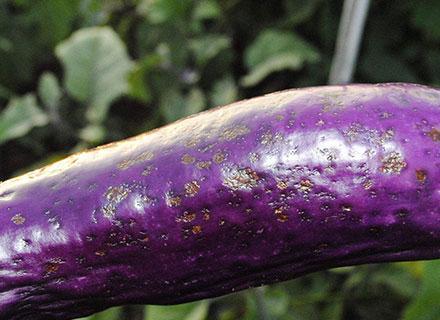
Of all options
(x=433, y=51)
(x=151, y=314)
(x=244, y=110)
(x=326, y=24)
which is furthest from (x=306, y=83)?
(x=244, y=110)

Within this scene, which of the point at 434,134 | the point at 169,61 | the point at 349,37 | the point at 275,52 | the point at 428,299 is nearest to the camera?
the point at 434,134

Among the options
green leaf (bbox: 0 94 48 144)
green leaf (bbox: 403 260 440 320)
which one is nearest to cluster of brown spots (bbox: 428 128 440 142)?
green leaf (bbox: 403 260 440 320)

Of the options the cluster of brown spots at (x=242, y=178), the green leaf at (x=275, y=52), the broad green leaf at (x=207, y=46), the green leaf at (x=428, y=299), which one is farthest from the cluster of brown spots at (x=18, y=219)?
the broad green leaf at (x=207, y=46)

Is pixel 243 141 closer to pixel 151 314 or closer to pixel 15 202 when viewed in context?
pixel 15 202

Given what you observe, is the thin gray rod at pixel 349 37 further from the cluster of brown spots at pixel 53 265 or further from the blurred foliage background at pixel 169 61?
the cluster of brown spots at pixel 53 265

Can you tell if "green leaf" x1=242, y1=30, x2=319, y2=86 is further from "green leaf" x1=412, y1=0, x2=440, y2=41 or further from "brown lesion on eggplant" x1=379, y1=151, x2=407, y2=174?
"brown lesion on eggplant" x1=379, y1=151, x2=407, y2=174

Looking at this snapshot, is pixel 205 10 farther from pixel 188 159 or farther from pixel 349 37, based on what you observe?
pixel 188 159

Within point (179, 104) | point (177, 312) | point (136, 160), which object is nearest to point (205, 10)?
point (179, 104)
